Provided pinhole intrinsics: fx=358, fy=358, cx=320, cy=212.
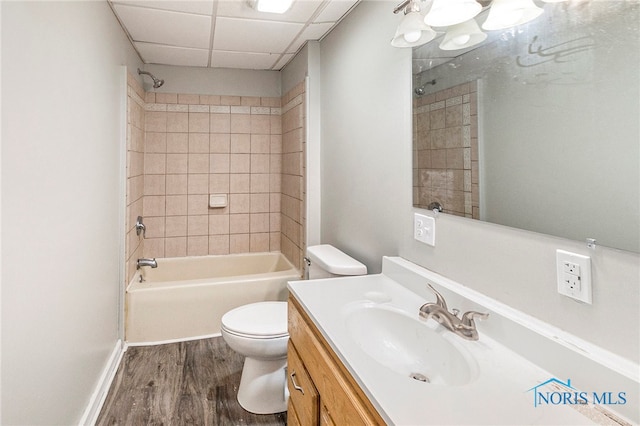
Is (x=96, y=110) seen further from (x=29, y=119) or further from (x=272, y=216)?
(x=272, y=216)

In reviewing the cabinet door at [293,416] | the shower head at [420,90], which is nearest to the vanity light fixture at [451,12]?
the shower head at [420,90]

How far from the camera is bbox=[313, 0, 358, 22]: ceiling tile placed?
6.65ft

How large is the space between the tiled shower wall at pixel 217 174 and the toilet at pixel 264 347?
110cm

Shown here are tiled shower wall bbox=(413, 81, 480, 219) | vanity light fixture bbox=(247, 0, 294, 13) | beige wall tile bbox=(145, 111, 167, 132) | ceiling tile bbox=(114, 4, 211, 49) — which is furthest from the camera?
beige wall tile bbox=(145, 111, 167, 132)

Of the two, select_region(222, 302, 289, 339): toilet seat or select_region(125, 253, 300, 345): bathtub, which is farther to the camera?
select_region(125, 253, 300, 345): bathtub

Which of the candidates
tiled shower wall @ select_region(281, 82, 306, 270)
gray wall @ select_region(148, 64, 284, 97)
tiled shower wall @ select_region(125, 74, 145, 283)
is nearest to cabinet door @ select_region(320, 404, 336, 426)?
tiled shower wall @ select_region(281, 82, 306, 270)

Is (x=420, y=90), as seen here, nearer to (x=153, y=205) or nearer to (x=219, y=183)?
(x=219, y=183)

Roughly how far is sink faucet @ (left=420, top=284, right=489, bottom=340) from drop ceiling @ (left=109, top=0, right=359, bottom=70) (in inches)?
68.8

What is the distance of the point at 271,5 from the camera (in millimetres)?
2029

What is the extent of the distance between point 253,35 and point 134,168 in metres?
1.38

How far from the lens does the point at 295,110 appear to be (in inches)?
120

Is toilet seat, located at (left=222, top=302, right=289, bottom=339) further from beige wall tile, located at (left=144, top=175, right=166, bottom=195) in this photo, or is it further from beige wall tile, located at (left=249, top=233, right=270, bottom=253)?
beige wall tile, located at (left=144, top=175, right=166, bottom=195)

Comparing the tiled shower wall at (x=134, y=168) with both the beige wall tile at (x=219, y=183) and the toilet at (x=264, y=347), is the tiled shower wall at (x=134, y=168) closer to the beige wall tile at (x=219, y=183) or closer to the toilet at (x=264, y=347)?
the beige wall tile at (x=219, y=183)

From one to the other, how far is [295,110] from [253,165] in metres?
0.82
